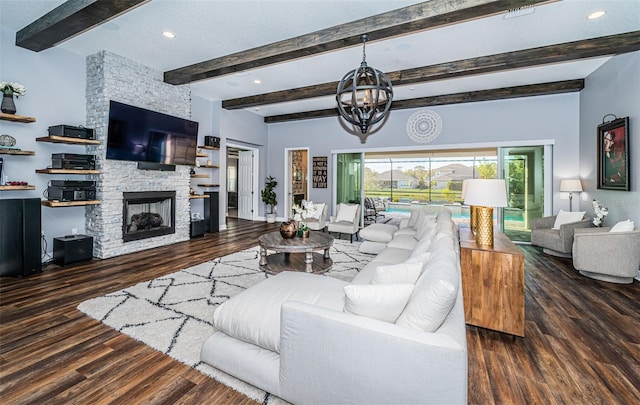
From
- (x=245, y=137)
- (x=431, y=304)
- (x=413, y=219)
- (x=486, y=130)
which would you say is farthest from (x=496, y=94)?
(x=431, y=304)

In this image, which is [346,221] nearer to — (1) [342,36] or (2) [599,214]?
(1) [342,36]

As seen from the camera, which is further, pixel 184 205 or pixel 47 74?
pixel 184 205

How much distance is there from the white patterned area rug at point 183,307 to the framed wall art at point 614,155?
4009mm

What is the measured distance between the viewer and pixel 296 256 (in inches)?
167

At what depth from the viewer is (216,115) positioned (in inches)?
285

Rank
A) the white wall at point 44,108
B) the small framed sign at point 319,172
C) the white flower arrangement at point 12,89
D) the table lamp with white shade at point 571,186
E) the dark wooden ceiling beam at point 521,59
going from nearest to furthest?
the white flower arrangement at point 12,89 < the dark wooden ceiling beam at point 521,59 < the white wall at point 44,108 < the table lamp with white shade at point 571,186 < the small framed sign at point 319,172

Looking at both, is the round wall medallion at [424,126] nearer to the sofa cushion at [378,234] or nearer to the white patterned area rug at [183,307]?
the sofa cushion at [378,234]

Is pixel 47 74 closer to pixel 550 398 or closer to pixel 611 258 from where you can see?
pixel 550 398

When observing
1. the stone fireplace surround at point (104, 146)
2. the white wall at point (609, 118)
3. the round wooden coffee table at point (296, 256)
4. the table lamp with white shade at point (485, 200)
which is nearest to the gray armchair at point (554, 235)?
the white wall at point (609, 118)

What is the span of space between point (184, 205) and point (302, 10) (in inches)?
173

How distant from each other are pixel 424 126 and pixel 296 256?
4.78 m

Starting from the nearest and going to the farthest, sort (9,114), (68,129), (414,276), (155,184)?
1. (414,276)
2. (9,114)
3. (68,129)
4. (155,184)

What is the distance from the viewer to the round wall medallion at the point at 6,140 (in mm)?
3757

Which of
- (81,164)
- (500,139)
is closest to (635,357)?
(500,139)
